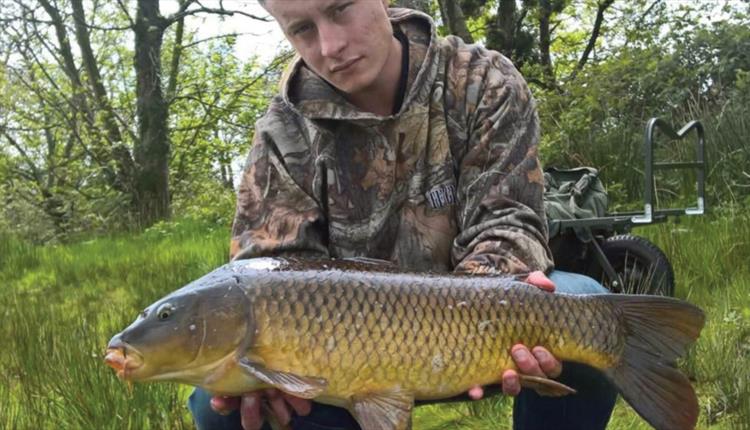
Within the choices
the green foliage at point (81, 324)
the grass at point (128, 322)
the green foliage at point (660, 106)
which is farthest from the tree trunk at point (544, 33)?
the grass at point (128, 322)

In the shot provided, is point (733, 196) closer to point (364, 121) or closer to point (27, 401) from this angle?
point (364, 121)

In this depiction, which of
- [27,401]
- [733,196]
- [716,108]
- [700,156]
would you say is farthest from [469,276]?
[716,108]

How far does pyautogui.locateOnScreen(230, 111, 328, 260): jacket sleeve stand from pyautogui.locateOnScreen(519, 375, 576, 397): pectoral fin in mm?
600

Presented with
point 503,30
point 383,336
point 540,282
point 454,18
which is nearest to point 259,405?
point 383,336

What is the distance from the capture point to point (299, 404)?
1.42 m

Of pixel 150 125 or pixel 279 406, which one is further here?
pixel 150 125

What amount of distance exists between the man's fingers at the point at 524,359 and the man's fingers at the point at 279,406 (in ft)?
1.32

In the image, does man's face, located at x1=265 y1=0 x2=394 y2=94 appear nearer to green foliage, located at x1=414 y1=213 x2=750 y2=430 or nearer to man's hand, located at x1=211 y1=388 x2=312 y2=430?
man's hand, located at x1=211 y1=388 x2=312 y2=430

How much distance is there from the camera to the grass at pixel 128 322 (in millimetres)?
2002

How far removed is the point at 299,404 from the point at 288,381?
158 mm

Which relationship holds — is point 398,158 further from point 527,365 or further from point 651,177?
point 651,177

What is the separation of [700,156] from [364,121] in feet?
7.27

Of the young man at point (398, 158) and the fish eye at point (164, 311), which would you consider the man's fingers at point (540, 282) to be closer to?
the young man at point (398, 158)

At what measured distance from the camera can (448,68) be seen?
1.87m
